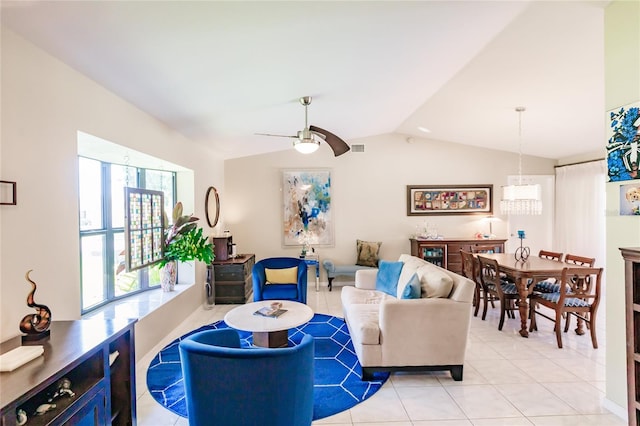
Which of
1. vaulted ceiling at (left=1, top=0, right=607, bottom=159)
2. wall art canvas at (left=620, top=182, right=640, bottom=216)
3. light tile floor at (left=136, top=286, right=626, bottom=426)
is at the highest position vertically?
vaulted ceiling at (left=1, top=0, right=607, bottom=159)

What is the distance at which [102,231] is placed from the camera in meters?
3.57

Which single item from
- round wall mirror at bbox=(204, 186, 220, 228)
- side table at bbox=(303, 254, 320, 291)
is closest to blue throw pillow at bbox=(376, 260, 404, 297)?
side table at bbox=(303, 254, 320, 291)

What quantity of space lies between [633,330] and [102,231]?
4.56m

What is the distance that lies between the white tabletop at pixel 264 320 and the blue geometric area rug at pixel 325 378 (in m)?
0.51

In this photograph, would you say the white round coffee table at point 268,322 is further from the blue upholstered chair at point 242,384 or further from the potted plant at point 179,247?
the potted plant at point 179,247

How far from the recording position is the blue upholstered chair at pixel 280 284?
4422 millimetres

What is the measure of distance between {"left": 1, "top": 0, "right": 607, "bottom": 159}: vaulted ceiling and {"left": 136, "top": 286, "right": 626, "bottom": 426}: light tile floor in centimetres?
259

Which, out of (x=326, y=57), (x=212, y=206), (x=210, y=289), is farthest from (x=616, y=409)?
(x=212, y=206)

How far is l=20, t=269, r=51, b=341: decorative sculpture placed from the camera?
1737 millimetres

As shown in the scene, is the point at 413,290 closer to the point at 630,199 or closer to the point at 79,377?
the point at 630,199

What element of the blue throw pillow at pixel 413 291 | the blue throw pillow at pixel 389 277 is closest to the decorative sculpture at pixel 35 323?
the blue throw pillow at pixel 413 291

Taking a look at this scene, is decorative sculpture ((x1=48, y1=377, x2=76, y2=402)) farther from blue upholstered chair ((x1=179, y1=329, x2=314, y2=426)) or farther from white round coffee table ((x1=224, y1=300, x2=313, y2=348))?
white round coffee table ((x1=224, y1=300, x2=313, y2=348))

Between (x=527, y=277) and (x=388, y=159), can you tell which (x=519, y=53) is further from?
(x=388, y=159)

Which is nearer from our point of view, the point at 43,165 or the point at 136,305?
the point at 43,165
